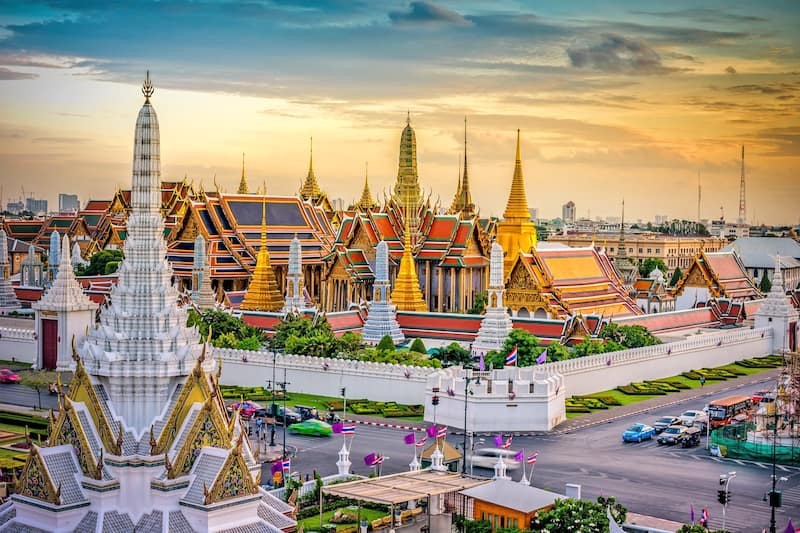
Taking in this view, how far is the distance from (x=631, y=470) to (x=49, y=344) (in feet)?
94.0

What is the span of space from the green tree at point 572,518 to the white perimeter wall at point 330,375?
18151 millimetres

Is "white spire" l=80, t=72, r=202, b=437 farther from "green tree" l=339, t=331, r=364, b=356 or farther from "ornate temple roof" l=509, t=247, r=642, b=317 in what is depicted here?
"ornate temple roof" l=509, t=247, r=642, b=317

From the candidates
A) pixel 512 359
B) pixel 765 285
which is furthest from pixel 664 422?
pixel 765 285

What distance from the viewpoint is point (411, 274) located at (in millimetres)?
61281

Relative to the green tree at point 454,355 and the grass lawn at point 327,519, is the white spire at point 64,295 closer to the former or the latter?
the green tree at point 454,355

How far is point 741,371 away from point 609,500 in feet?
97.6

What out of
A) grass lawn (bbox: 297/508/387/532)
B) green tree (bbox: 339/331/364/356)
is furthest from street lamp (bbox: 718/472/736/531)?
green tree (bbox: 339/331/364/356)

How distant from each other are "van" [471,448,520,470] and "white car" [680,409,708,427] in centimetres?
744

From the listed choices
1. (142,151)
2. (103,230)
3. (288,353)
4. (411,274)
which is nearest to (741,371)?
(411,274)

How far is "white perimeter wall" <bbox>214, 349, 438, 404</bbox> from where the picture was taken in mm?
45344

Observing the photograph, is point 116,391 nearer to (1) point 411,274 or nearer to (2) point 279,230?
(1) point 411,274

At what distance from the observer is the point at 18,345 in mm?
56656

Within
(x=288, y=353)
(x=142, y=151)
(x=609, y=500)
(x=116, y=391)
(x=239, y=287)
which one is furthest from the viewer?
(x=239, y=287)

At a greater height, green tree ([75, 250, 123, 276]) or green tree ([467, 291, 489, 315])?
A: green tree ([75, 250, 123, 276])
